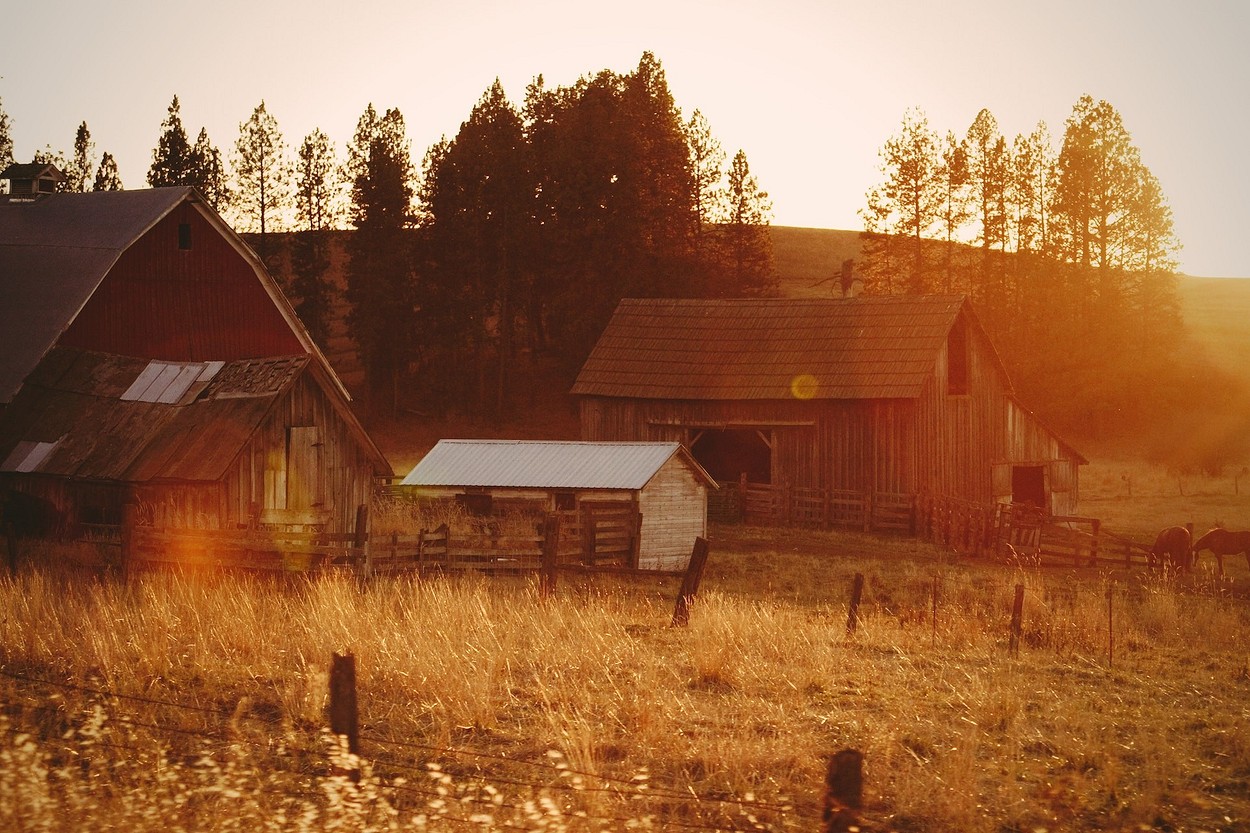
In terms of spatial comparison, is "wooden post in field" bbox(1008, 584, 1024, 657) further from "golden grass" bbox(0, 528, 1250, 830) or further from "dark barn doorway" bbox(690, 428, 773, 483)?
"dark barn doorway" bbox(690, 428, 773, 483)

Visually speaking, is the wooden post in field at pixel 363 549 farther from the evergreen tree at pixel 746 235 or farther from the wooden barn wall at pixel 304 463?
the evergreen tree at pixel 746 235

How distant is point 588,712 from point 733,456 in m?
32.7

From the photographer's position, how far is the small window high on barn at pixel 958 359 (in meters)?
37.5

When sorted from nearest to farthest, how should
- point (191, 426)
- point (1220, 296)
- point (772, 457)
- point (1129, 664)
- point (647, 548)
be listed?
point (1129, 664)
point (191, 426)
point (647, 548)
point (772, 457)
point (1220, 296)

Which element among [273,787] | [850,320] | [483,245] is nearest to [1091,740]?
[273,787]

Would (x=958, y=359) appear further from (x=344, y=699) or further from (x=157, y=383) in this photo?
(x=344, y=699)

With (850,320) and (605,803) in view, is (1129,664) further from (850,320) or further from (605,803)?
(850,320)

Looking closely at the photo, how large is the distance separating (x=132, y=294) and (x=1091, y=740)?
80.4 feet

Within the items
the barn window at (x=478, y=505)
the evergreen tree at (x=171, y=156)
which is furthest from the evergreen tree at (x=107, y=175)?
the barn window at (x=478, y=505)

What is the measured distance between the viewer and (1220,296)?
110625mm

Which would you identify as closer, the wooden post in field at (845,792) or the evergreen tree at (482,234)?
the wooden post in field at (845,792)

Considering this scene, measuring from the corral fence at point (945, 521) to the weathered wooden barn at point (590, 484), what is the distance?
3158 mm

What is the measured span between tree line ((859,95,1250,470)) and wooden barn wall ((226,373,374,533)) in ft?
136

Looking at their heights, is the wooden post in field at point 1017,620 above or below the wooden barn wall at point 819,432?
below
